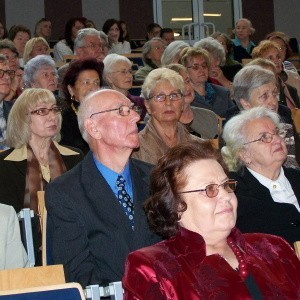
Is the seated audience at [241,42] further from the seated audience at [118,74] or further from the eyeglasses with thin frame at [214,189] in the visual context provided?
the eyeglasses with thin frame at [214,189]

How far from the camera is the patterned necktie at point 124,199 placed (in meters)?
3.63

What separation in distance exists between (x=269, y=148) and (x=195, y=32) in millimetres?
10588

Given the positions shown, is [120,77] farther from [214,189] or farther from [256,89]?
[214,189]

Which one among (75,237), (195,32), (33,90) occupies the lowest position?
(75,237)

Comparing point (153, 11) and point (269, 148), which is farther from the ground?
point (153, 11)

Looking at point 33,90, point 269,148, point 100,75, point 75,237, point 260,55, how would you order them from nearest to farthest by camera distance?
1. point 75,237
2. point 269,148
3. point 33,90
4. point 100,75
5. point 260,55

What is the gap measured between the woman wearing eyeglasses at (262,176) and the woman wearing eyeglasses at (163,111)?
891mm

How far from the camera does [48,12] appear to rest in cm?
1423

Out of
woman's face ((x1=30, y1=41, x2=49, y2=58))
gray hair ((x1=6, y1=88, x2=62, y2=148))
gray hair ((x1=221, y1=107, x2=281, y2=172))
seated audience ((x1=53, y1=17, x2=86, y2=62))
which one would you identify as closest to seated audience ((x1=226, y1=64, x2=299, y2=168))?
gray hair ((x1=221, y1=107, x2=281, y2=172))

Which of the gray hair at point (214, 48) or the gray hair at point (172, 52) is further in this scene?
the gray hair at point (214, 48)

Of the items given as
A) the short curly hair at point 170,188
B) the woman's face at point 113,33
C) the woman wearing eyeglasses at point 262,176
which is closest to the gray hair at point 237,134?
the woman wearing eyeglasses at point 262,176

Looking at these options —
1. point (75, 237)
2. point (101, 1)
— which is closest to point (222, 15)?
point (101, 1)

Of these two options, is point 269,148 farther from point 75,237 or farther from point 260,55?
point 260,55

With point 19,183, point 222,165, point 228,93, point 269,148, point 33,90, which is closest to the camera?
point 222,165
